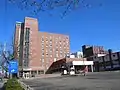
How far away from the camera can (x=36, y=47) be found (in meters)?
120

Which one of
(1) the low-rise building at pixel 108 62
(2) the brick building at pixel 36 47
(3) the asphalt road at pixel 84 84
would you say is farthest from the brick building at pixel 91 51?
(3) the asphalt road at pixel 84 84

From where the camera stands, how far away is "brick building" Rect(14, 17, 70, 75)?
376 feet

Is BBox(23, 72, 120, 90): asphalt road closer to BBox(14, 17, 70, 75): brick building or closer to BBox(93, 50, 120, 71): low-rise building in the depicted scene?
BBox(93, 50, 120, 71): low-rise building

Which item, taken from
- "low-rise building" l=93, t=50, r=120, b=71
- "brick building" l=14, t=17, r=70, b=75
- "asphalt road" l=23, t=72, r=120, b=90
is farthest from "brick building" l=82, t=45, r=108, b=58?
"asphalt road" l=23, t=72, r=120, b=90

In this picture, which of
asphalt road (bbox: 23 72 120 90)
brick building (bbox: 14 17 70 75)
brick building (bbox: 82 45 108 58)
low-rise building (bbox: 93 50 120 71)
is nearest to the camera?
asphalt road (bbox: 23 72 120 90)

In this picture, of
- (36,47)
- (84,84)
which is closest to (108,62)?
(36,47)

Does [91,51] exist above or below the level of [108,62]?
above

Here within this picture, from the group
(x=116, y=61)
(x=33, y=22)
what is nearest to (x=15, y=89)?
(x=116, y=61)

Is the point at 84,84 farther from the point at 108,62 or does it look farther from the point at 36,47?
the point at 36,47

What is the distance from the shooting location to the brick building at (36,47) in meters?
115

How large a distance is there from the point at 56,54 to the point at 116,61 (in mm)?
39945

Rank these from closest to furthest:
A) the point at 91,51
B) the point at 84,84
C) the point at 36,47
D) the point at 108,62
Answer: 1. the point at 84,84
2. the point at 108,62
3. the point at 36,47
4. the point at 91,51

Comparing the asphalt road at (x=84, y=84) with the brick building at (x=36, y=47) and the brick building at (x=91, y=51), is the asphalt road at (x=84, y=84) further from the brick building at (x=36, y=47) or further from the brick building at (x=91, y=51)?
the brick building at (x=91, y=51)

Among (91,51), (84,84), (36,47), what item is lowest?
(84,84)
